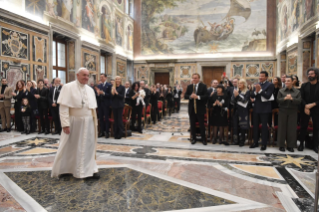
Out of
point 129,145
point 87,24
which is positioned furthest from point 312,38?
point 87,24

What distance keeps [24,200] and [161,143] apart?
383 cm

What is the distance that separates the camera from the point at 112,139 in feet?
22.2

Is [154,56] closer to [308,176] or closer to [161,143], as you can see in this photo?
[161,143]

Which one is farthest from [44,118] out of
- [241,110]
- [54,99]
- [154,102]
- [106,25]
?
[106,25]

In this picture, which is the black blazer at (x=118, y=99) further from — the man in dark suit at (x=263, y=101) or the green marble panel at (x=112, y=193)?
the man in dark suit at (x=263, y=101)

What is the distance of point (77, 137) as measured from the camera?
3586 mm

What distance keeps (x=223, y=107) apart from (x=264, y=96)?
3.42 ft

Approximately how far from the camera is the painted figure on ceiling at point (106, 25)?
1455cm

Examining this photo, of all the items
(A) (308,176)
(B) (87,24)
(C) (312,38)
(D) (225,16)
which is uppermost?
(D) (225,16)

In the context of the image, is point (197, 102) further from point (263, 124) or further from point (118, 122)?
point (118, 122)

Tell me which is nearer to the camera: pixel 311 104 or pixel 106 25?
pixel 311 104

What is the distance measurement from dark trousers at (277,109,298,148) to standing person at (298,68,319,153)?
0.90ft

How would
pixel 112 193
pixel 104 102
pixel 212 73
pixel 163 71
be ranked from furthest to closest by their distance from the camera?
pixel 163 71, pixel 212 73, pixel 104 102, pixel 112 193

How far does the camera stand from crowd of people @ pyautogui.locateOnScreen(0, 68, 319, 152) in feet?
18.2
